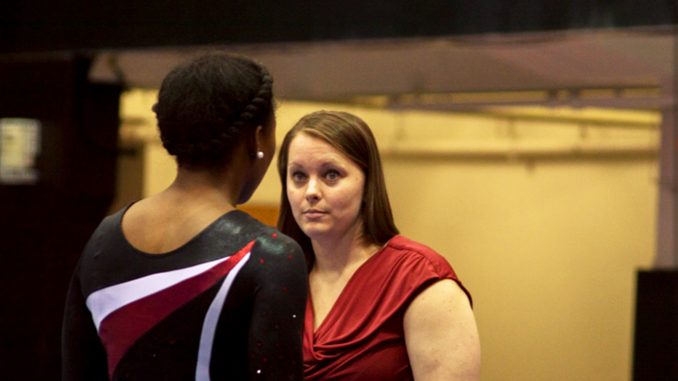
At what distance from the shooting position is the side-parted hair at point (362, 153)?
93.5 inches

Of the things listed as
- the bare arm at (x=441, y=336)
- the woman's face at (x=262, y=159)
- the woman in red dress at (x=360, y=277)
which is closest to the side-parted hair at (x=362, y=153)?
the woman in red dress at (x=360, y=277)

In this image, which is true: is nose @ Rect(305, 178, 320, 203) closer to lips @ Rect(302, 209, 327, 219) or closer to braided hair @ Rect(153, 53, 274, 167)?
lips @ Rect(302, 209, 327, 219)

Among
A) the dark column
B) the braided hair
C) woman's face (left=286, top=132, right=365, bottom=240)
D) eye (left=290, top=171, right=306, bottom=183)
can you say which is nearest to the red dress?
woman's face (left=286, top=132, right=365, bottom=240)

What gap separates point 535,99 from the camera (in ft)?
14.4

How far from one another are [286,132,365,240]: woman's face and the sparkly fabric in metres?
0.64

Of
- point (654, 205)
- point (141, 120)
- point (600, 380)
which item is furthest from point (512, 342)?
point (141, 120)

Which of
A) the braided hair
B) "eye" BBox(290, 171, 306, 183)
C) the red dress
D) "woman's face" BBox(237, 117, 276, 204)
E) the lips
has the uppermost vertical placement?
the braided hair

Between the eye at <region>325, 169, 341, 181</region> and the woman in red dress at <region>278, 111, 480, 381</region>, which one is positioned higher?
the eye at <region>325, 169, 341, 181</region>

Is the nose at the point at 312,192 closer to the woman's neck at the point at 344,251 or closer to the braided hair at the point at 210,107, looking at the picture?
the woman's neck at the point at 344,251

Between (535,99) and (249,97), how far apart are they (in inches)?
110

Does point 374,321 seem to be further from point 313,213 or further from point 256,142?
point 256,142

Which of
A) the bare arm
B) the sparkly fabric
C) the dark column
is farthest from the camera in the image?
the dark column

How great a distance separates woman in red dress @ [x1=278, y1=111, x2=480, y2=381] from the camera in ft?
7.34

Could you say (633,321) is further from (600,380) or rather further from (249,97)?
(249,97)
